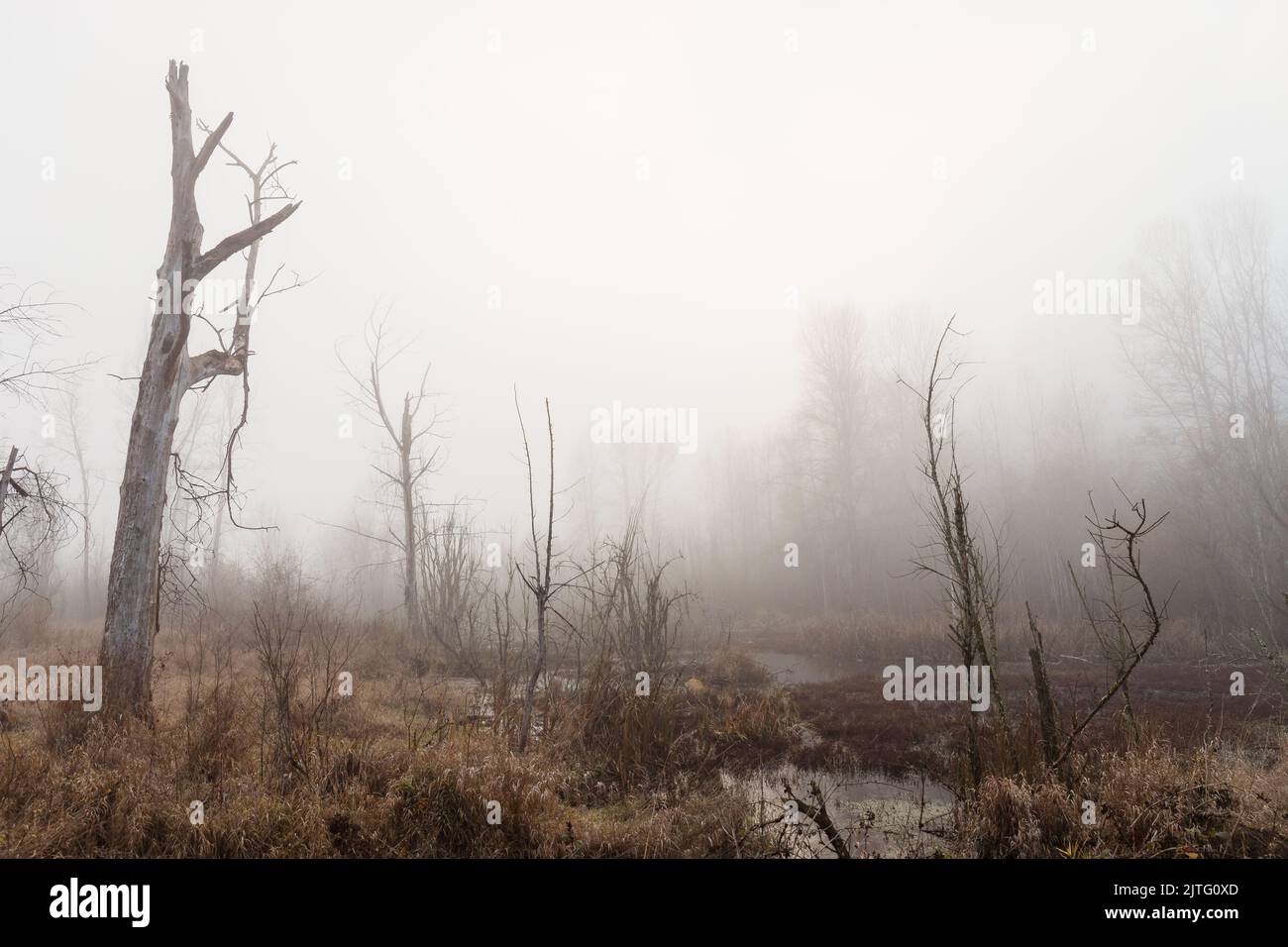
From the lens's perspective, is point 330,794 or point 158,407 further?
point 158,407

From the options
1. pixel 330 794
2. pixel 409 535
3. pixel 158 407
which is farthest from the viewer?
pixel 409 535

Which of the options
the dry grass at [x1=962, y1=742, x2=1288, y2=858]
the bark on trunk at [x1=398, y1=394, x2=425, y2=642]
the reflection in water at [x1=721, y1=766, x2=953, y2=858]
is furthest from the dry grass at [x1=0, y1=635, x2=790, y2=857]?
the bark on trunk at [x1=398, y1=394, x2=425, y2=642]

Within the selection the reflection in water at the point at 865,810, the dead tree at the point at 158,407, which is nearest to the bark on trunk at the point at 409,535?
the dead tree at the point at 158,407

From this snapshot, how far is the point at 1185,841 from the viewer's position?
397cm

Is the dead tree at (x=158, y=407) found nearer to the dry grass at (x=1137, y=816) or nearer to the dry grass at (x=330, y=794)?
the dry grass at (x=330, y=794)

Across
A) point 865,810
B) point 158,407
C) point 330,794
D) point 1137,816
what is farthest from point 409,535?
point 1137,816

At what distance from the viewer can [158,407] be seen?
21.4ft

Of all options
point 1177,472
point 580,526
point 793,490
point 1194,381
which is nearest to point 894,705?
point 1177,472

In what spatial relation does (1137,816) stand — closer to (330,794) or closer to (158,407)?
(330,794)

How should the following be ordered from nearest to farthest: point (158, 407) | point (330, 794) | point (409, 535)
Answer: point (330, 794) < point (158, 407) < point (409, 535)
